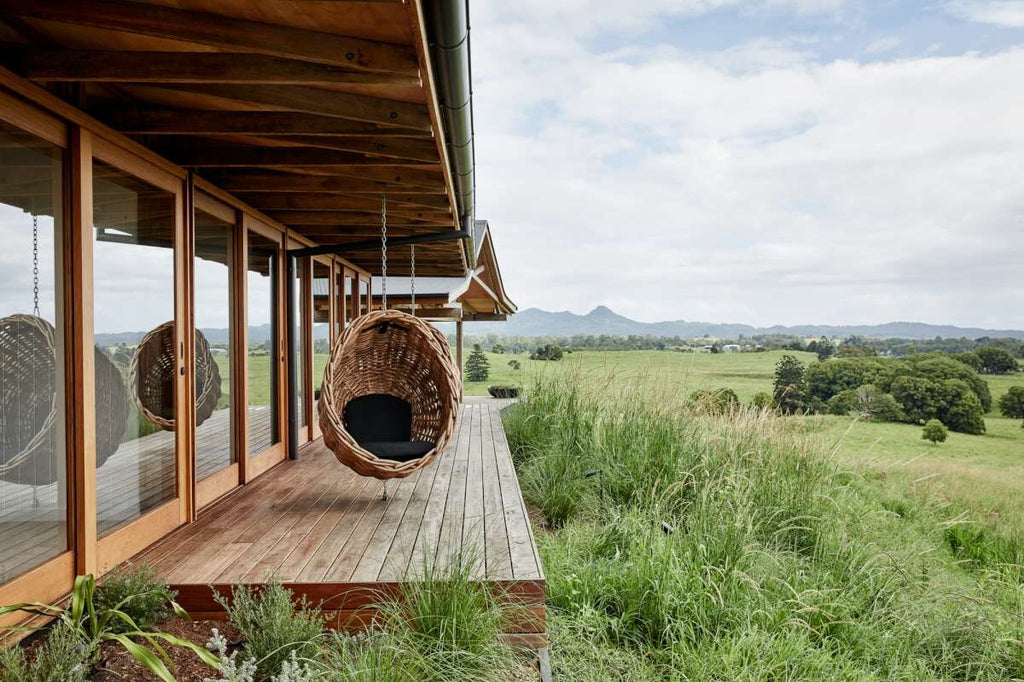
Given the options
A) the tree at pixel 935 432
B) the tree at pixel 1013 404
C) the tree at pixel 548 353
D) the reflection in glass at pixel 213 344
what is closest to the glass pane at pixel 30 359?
the reflection in glass at pixel 213 344

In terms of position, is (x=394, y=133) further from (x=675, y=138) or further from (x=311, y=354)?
(x=675, y=138)

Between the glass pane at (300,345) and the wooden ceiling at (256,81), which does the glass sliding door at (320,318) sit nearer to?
the glass pane at (300,345)

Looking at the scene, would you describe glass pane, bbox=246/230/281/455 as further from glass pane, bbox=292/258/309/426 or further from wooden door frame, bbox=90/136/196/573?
wooden door frame, bbox=90/136/196/573

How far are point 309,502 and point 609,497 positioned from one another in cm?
203

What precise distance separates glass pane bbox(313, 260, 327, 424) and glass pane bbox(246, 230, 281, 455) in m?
1.16

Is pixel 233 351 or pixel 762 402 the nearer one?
pixel 233 351

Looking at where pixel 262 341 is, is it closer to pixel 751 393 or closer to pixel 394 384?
pixel 394 384

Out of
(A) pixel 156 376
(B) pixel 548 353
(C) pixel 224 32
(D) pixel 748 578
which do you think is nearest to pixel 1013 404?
(B) pixel 548 353

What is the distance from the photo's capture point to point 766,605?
2.96m

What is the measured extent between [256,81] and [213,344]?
2288 mm

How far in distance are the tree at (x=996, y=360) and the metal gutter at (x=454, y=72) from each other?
2773 cm

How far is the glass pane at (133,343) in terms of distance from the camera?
115 inches

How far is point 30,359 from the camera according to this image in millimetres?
2424

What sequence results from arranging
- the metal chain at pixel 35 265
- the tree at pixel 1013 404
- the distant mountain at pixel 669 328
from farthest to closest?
the distant mountain at pixel 669 328, the tree at pixel 1013 404, the metal chain at pixel 35 265
